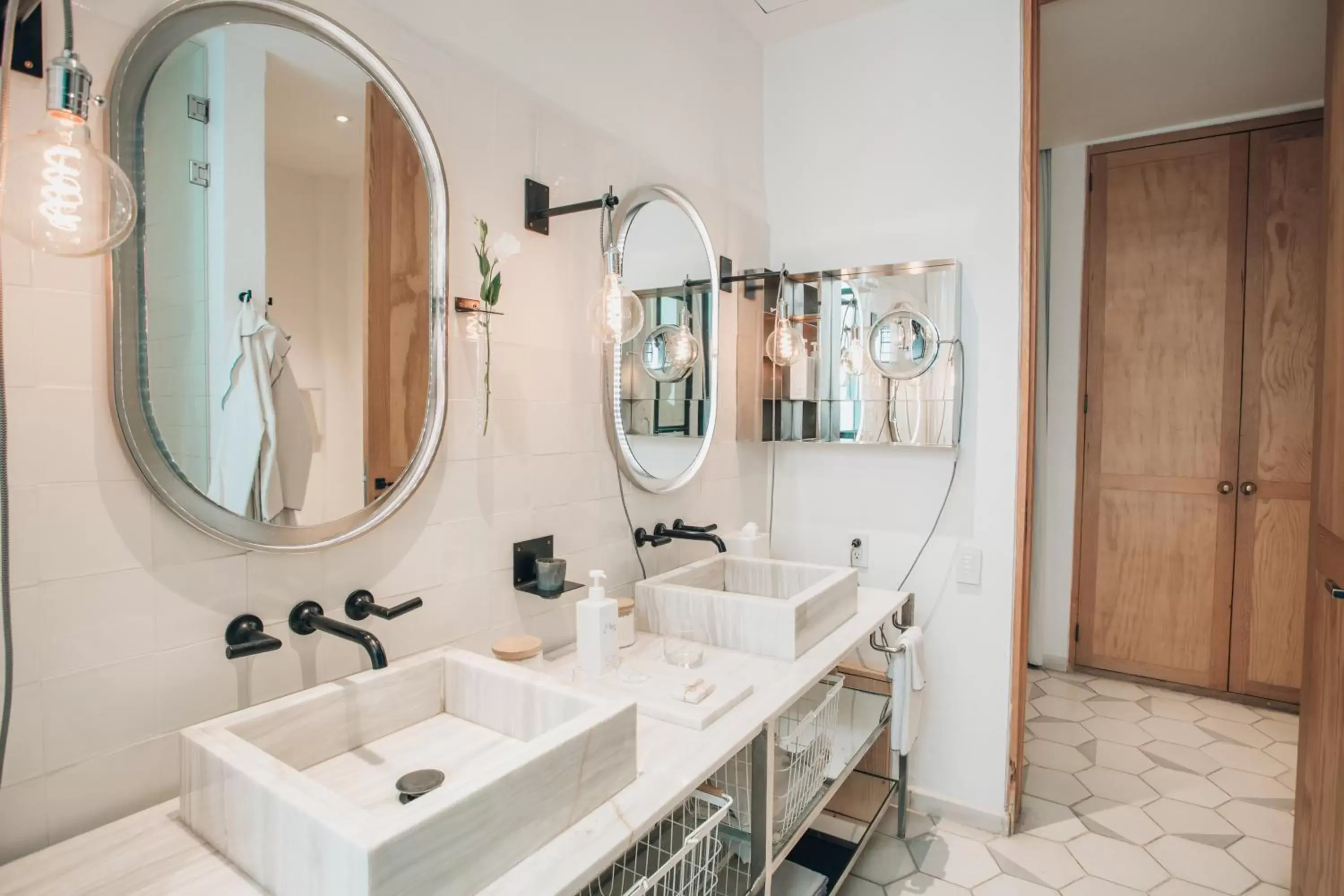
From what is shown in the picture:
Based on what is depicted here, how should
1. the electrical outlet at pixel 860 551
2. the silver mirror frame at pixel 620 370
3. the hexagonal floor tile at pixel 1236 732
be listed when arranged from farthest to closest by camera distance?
the hexagonal floor tile at pixel 1236 732, the electrical outlet at pixel 860 551, the silver mirror frame at pixel 620 370

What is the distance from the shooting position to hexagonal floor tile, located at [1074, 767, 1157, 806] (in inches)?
95.7

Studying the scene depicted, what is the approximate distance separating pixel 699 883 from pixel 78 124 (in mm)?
1398

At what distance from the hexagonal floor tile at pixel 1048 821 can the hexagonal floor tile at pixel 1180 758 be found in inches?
25.0

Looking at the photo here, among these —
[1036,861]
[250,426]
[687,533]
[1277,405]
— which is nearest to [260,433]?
[250,426]

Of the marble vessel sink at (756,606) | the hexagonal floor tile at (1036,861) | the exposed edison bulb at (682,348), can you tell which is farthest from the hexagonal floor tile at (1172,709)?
the exposed edison bulb at (682,348)

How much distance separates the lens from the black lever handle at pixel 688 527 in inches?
78.7

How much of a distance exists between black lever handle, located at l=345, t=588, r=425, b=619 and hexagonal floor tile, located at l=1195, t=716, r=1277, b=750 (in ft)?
10.8

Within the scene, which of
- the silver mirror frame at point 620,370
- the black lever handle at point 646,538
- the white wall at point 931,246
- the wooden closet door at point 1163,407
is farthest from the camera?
the wooden closet door at point 1163,407

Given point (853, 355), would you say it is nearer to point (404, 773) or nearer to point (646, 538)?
point (646, 538)

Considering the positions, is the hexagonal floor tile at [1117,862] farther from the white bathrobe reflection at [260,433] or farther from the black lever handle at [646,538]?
the white bathrobe reflection at [260,433]

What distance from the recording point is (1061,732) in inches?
116

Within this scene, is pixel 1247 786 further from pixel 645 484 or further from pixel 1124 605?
pixel 645 484

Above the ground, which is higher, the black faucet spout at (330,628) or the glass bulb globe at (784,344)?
the glass bulb globe at (784,344)

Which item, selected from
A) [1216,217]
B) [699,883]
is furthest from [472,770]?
[1216,217]
